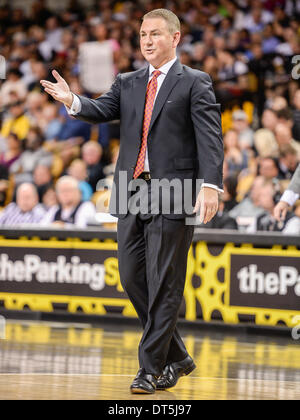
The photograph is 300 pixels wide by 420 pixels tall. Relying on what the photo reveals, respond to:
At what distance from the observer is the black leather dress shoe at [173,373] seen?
6062 millimetres

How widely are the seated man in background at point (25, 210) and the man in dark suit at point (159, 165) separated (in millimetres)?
6251

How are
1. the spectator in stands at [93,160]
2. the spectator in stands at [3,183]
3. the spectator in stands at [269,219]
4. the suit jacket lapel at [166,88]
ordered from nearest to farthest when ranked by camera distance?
1. the suit jacket lapel at [166,88]
2. the spectator in stands at [269,219]
3. the spectator in stands at [93,160]
4. the spectator in stands at [3,183]

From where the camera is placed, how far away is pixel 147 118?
6.06m

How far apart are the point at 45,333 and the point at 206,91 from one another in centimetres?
438

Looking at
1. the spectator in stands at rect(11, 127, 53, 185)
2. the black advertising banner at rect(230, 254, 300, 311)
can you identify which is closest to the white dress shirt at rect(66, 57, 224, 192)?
the black advertising banner at rect(230, 254, 300, 311)

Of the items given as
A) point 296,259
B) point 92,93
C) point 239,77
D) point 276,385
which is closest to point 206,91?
point 276,385

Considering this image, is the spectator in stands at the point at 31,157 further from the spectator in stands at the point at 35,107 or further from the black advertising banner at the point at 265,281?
the black advertising banner at the point at 265,281

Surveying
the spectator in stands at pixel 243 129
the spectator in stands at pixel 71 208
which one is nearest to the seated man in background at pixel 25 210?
the spectator in stands at pixel 71 208

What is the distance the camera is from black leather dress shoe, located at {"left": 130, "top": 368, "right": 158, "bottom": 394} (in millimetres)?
5805

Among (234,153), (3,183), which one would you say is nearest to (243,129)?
(234,153)

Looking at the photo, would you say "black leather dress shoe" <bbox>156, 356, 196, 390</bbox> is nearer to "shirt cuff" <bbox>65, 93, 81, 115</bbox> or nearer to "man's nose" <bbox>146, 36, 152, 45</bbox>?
"shirt cuff" <bbox>65, 93, 81, 115</bbox>

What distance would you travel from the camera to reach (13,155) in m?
14.8

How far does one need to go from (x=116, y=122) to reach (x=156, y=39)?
25.4 feet

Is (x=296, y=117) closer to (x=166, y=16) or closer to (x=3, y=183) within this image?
(x=3, y=183)
